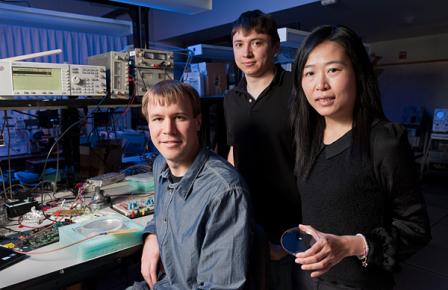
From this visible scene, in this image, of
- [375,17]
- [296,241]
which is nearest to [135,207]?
[296,241]

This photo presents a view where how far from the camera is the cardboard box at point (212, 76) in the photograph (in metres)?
2.68

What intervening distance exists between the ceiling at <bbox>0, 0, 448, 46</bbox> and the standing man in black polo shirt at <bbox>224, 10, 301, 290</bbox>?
192 centimetres

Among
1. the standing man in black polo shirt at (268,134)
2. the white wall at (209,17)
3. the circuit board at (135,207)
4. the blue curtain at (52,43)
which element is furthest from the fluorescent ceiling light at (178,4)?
the blue curtain at (52,43)

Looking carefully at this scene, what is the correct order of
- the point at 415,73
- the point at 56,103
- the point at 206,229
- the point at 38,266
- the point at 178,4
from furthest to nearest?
the point at 415,73 < the point at 178,4 < the point at 56,103 < the point at 38,266 < the point at 206,229

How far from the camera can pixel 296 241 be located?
3.01ft

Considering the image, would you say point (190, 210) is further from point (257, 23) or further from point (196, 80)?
point (196, 80)

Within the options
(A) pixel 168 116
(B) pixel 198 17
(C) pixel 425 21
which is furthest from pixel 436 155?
(A) pixel 168 116

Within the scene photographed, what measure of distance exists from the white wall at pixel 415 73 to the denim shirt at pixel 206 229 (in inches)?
259

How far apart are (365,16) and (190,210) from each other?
4722 mm

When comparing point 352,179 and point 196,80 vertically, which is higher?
point 196,80

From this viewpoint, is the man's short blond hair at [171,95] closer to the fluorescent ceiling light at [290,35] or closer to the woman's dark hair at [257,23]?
the woman's dark hair at [257,23]

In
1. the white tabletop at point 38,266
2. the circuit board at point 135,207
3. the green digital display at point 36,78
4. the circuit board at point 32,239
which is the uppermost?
the green digital display at point 36,78

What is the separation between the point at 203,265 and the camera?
103 cm

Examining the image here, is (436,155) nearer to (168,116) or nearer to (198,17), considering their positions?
(198,17)
